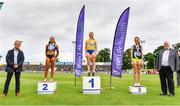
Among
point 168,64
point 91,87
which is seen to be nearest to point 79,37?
point 91,87

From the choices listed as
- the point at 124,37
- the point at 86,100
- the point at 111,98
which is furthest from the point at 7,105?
the point at 124,37

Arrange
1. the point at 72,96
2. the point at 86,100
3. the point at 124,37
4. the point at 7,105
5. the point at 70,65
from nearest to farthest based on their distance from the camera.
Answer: the point at 7,105 < the point at 86,100 < the point at 72,96 < the point at 124,37 < the point at 70,65

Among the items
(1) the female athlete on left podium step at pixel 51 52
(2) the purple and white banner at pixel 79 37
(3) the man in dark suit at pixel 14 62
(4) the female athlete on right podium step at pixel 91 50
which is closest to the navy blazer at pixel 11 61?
(3) the man in dark suit at pixel 14 62

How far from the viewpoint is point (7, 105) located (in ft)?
36.1

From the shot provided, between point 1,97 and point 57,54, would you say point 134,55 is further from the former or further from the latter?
point 1,97

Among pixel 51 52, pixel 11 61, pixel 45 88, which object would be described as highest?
pixel 51 52

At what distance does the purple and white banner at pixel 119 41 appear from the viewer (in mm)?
16250

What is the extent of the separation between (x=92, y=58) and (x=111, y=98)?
8.40ft

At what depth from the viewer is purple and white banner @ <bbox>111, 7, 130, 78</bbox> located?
16.2 m

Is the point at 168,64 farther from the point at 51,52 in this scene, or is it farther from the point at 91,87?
the point at 51,52

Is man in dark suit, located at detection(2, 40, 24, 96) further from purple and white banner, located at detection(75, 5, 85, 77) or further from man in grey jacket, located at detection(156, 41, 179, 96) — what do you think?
man in grey jacket, located at detection(156, 41, 179, 96)

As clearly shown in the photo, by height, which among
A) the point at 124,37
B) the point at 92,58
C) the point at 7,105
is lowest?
the point at 7,105

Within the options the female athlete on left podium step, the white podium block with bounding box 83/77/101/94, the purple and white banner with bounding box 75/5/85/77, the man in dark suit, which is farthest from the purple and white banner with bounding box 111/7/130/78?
the man in dark suit

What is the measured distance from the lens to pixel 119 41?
16297mm
